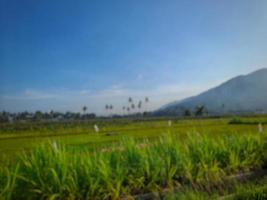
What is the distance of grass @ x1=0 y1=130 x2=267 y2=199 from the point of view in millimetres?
5062

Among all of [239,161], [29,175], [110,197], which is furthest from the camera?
[239,161]

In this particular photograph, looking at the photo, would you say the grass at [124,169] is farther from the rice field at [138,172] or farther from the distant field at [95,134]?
the distant field at [95,134]

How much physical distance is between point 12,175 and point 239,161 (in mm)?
5230

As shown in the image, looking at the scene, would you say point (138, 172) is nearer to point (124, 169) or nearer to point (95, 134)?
point (124, 169)

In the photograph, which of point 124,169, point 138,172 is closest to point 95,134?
point 138,172

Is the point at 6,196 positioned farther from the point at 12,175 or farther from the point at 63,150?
the point at 63,150

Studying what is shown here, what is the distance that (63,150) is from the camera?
18.7 feet

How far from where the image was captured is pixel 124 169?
5.96 meters

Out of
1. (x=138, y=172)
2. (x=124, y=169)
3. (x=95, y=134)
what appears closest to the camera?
(x=124, y=169)

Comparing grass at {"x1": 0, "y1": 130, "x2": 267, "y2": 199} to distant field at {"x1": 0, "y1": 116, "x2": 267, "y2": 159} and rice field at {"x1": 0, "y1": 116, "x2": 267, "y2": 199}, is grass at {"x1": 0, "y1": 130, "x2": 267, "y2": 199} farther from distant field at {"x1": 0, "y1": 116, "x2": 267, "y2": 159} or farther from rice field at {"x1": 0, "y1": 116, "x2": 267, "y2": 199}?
distant field at {"x1": 0, "y1": 116, "x2": 267, "y2": 159}

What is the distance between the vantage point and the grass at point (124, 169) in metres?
5.06

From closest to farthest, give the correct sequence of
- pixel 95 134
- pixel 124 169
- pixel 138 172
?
pixel 124 169
pixel 138 172
pixel 95 134

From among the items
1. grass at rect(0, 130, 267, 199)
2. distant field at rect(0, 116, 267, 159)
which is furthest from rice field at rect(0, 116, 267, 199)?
distant field at rect(0, 116, 267, 159)

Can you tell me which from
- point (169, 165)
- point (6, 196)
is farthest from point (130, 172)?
point (6, 196)
